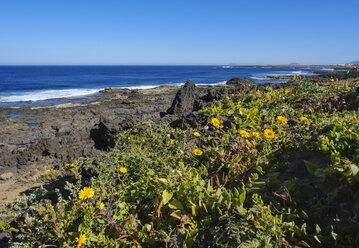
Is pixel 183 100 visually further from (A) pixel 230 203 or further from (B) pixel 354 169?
(B) pixel 354 169

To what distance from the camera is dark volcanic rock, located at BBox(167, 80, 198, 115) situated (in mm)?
11273

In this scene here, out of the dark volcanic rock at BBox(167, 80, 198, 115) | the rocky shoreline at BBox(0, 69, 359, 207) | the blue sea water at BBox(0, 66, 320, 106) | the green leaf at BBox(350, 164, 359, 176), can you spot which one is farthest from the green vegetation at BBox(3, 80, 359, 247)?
the blue sea water at BBox(0, 66, 320, 106)

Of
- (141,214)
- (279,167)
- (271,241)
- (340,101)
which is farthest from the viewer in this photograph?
(340,101)

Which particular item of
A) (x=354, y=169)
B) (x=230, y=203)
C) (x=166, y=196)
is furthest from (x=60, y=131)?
(x=354, y=169)

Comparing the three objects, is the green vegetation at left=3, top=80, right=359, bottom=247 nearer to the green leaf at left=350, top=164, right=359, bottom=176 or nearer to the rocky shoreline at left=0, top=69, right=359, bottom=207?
the green leaf at left=350, top=164, right=359, bottom=176

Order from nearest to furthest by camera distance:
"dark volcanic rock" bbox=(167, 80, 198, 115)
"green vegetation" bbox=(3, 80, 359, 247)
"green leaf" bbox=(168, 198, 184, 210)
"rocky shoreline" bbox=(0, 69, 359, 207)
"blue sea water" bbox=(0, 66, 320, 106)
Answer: "green vegetation" bbox=(3, 80, 359, 247) → "green leaf" bbox=(168, 198, 184, 210) → "rocky shoreline" bbox=(0, 69, 359, 207) → "dark volcanic rock" bbox=(167, 80, 198, 115) → "blue sea water" bbox=(0, 66, 320, 106)

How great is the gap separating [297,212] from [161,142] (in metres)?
2.53

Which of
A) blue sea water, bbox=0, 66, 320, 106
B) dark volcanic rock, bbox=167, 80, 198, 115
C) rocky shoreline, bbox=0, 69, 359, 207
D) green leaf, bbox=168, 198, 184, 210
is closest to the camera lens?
green leaf, bbox=168, 198, 184, 210

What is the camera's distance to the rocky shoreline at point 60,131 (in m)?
6.80

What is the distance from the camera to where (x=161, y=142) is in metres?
4.13

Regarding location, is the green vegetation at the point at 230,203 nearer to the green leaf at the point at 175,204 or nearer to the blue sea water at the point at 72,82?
the green leaf at the point at 175,204

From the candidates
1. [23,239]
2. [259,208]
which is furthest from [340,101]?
[23,239]

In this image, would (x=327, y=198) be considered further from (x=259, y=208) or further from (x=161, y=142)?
(x=161, y=142)

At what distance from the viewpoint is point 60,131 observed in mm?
14000
